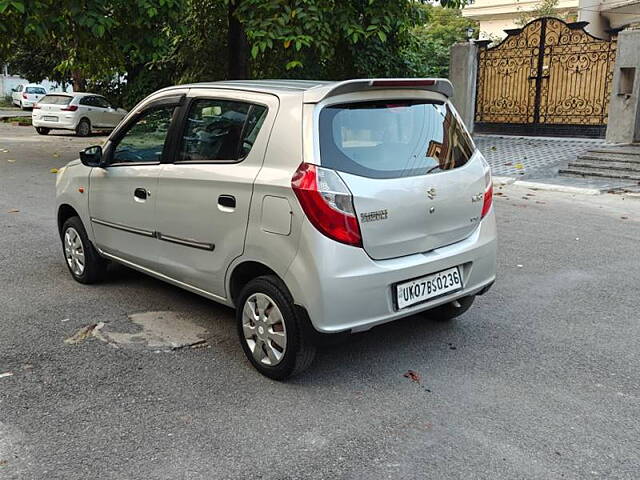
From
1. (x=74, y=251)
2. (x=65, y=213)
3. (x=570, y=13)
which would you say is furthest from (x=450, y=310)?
(x=570, y=13)

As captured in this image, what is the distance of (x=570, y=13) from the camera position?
40.3 m

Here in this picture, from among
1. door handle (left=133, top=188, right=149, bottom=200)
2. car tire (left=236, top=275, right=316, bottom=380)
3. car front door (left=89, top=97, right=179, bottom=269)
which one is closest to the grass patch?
car front door (left=89, top=97, right=179, bottom=269)

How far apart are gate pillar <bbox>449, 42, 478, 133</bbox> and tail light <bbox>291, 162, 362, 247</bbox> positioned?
1528 cm

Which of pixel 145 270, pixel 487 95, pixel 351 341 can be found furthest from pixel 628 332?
pixel 487 95

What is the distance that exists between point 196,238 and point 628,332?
3.03 metres

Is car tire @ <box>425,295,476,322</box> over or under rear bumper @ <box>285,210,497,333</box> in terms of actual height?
under

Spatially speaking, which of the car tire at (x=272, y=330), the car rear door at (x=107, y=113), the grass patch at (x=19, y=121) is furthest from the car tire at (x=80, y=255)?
the grass patch at (x=19, y=121)

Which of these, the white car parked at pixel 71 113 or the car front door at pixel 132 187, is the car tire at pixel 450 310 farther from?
the white car parked at pixel 71 113

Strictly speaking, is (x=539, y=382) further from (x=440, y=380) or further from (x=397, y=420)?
(x=397, y=420)

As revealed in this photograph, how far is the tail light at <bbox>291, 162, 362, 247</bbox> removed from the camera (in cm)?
340

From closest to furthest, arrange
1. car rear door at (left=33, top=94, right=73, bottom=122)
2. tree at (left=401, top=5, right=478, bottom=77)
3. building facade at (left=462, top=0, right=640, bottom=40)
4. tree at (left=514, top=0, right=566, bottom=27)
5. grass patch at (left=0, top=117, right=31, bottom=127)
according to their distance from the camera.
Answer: tree at (left=401, top=5, right=478, bottom=77) → car rear door at (left=33, top=94, right=73, bottom=122) → grass patch at (left=0, top=117, right=31, bottom=127) → building facade at (left=462, top=0, right=640, bottom=40) → tree at (left=514, top=0, right=566, bottom=27)

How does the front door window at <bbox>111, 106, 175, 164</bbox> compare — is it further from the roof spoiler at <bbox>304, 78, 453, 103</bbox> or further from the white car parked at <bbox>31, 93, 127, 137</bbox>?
the white car parked at <bbox>31, 93, 127, 137</bbox>

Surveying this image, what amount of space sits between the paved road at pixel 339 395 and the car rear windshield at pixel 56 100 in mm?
18579

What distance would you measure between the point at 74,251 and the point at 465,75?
14.6 metres
